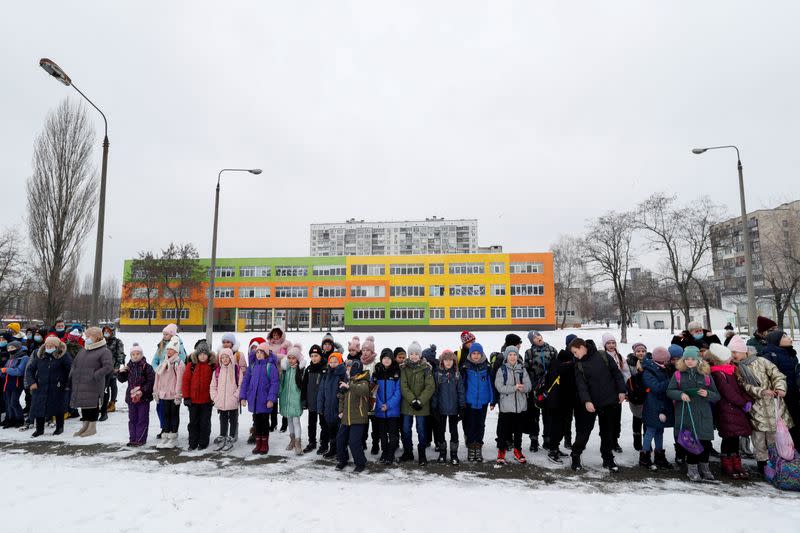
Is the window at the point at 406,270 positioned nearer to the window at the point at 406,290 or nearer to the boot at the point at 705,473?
the window at the point at 406,290

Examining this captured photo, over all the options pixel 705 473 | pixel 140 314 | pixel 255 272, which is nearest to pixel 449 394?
pixel 705 473

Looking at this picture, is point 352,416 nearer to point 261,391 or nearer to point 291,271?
point 261,391

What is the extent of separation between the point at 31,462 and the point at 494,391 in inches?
295

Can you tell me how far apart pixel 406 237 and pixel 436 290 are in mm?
41401

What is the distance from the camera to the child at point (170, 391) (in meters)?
7.46

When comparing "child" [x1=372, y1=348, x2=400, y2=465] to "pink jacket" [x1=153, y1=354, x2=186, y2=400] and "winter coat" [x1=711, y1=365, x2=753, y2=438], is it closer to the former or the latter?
"pink jacket" [x1=153, y1=354, x2=186, y2=400]

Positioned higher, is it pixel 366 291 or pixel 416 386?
pixel 366 291

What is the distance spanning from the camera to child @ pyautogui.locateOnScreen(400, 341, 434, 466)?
6516mm

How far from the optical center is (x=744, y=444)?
278 inches

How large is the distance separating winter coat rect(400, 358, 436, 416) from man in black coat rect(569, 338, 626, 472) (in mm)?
2316

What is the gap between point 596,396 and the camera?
20.6 ft

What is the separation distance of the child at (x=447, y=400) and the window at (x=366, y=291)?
49.7 metres

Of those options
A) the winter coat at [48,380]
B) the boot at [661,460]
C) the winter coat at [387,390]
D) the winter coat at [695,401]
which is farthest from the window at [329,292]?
the winter coat at [695,401]

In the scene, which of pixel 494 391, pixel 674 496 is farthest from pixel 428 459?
pixel 674 496
